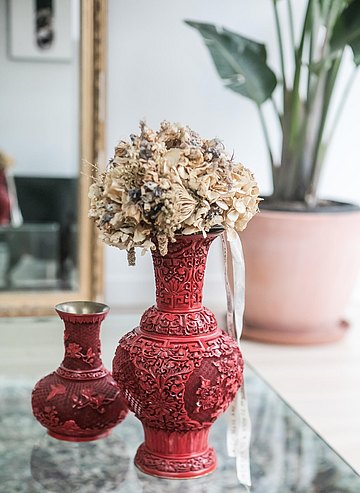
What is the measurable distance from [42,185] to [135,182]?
71.1 inches

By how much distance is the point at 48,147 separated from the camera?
3.03 metres

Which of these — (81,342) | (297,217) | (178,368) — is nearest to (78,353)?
(81,342)

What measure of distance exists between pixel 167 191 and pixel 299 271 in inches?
61.5

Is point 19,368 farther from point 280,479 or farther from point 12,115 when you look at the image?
point 12,115

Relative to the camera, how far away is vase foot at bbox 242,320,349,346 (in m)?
2.86

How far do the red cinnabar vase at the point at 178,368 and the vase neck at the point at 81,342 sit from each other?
120 millimetres

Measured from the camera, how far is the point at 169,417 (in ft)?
4.58

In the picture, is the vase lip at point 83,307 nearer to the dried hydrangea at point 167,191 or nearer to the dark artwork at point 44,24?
the dried hydrangea at point 167,191

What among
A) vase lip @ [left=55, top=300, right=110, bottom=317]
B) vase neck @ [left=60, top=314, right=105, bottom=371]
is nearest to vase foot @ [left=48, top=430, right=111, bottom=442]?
vase neck @ [left=60, top=314, right=105, bottom=371]

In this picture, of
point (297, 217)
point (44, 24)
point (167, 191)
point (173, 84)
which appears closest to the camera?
point (167, 191)

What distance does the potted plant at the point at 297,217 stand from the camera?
9.03 ft

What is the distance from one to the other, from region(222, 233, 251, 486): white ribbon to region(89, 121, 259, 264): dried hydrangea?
11cm

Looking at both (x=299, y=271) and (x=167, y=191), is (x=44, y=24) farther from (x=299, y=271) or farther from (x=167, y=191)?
(x=167, y=191)

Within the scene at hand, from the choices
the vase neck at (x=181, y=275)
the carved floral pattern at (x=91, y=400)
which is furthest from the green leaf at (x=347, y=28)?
the carved floral pattern at (x=91, y=400)
